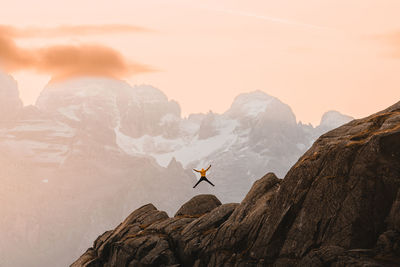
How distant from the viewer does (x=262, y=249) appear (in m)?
34.3

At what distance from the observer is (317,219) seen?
31.8 m

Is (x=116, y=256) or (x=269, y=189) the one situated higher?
(x=269, y=189)

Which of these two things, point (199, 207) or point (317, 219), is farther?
point (199, 207)

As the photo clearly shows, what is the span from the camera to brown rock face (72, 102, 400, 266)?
96.9ft

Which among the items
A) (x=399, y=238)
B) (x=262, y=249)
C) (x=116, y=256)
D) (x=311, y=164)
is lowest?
(x=116, y=256)

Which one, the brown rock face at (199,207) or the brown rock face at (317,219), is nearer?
the brown rock face at (317,219)

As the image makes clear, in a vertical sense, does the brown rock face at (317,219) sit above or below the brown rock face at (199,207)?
above

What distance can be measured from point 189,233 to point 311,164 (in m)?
12.3

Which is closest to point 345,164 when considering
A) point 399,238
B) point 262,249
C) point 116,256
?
point 399,238

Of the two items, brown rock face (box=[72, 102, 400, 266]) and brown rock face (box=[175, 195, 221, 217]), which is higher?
brown rock face (box=[72, 102, 400, 266])

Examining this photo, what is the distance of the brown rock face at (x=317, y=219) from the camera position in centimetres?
2953

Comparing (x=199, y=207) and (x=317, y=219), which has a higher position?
(x=317, y=219)

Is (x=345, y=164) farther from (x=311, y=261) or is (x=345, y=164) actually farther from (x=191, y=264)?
(x=191, y=264)

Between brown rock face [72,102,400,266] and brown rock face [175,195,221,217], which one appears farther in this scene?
brown rock face [175,195,221,217]
